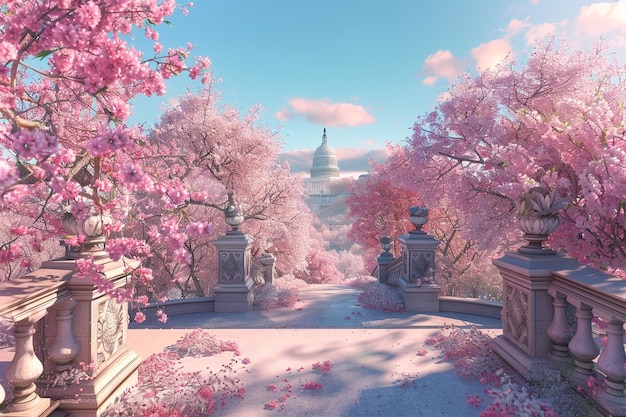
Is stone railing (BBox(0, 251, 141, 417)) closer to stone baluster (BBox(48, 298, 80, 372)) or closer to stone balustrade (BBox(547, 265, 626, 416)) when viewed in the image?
stone baluster (BBox(48, 298, 80, 372))

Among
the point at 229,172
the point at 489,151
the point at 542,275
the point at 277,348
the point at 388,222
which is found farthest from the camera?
the point at 388,222

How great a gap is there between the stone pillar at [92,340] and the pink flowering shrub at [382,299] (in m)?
6.48

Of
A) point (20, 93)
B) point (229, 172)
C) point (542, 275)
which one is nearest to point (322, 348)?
point (542, 275)

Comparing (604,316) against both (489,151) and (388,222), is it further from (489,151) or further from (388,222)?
(388,222)

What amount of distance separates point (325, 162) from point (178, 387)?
106 meters

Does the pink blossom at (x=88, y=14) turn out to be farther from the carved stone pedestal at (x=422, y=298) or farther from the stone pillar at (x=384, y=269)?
the stone pillar at (x=384, y=269)

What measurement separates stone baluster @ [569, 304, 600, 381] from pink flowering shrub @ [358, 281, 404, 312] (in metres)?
5.32

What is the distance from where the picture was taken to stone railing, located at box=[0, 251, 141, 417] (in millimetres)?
2422

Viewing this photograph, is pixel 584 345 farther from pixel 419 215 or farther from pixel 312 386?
pixel 419 215

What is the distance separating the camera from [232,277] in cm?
823

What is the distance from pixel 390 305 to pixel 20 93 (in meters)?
8.17

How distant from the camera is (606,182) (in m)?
3.45

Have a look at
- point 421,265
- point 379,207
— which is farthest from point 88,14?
point 379,207

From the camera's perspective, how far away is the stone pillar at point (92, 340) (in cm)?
279
